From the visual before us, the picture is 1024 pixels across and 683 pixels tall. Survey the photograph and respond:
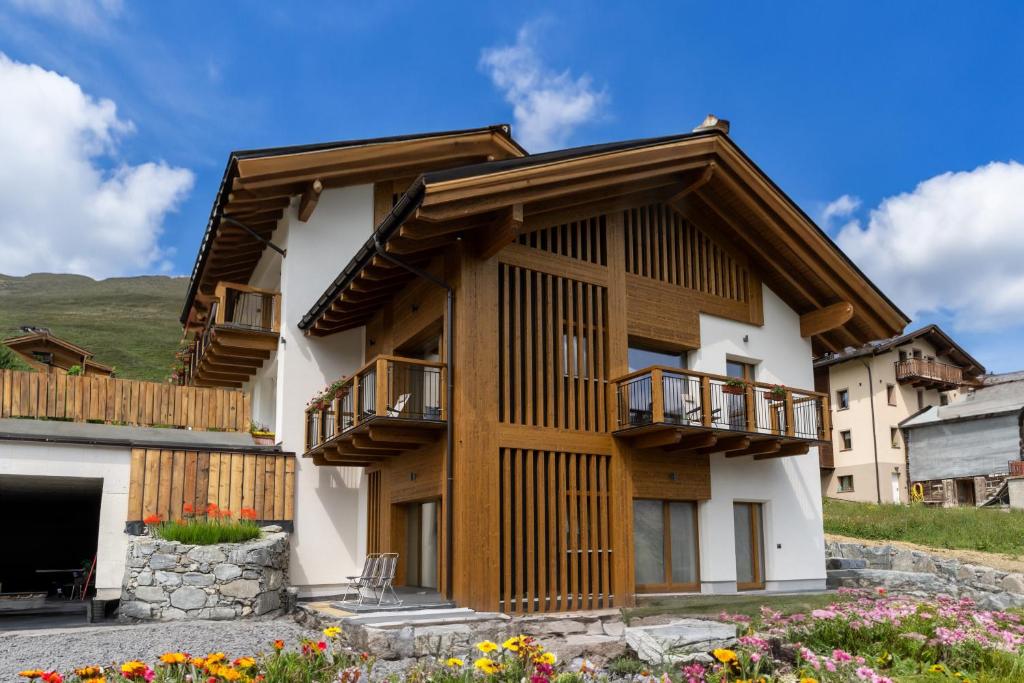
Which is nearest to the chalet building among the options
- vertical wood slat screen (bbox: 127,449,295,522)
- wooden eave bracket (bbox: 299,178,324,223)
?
wooden eave bracket (bbox: 299,178,324,223)

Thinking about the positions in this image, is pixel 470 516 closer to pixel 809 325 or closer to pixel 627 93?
pixel 809 325

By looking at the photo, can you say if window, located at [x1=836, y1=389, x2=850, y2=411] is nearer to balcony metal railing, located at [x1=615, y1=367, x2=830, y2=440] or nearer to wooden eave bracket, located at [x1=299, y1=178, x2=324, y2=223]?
balcony metal railing, located at [x1=615, y1=367, x2=830, y2=440]

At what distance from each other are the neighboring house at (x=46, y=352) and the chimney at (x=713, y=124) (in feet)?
77.4

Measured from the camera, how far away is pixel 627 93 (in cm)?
2067

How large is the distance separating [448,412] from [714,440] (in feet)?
15.1

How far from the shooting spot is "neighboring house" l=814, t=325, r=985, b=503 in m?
38.5

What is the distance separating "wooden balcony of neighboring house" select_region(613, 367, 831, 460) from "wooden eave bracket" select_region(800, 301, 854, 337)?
77.7 inches

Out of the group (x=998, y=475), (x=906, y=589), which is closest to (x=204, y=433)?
(x=906, y=589)

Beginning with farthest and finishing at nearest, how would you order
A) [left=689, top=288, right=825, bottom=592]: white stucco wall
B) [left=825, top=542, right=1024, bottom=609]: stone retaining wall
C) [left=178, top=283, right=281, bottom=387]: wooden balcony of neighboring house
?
[left=825, top=542, right=1024, bottom=609]: stone retaining wall, [left=178, top=283, right=281, bottom=387]: wooden balcony of neighboring house, [left=689, top=288, right=825, bottom=592]: white stucco wall

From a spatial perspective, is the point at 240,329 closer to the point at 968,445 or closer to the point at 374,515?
the point at 374,515

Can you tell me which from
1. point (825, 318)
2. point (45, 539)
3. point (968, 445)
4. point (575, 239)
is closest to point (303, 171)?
point (575, 239)

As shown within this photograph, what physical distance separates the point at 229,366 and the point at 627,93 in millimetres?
11186

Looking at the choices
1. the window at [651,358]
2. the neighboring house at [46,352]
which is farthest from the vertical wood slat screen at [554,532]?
the neighboring house at [46,352]

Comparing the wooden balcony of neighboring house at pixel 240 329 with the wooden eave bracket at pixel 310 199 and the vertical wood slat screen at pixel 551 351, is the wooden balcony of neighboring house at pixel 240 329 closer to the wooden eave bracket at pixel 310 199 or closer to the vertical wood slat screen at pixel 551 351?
the wooden eave bracket at pixel 310 199
